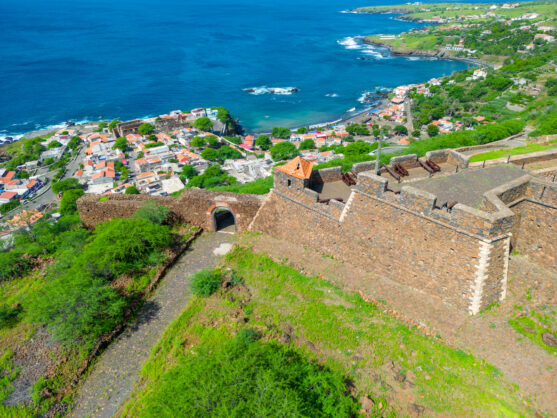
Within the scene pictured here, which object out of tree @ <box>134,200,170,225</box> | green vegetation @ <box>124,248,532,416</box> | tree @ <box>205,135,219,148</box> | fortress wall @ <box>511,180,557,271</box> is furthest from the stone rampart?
tree @ <box>205,135,219,148</box>

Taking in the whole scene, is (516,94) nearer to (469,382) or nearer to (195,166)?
(195,166)

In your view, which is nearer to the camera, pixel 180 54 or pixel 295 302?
pixel 295 302

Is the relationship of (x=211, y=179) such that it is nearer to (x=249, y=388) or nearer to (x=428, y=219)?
(x=428, y=219)

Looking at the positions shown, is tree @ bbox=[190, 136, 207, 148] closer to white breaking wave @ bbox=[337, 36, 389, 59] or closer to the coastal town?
the coastal town

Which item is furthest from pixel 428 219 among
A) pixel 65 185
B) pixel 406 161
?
pixel 65 185

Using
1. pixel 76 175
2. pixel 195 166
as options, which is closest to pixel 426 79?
pixel 195 166

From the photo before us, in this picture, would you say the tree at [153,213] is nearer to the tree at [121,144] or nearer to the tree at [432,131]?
the tree at [121,144]
